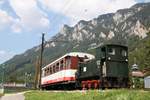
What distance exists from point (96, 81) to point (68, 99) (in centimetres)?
1021

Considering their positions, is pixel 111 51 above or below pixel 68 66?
above

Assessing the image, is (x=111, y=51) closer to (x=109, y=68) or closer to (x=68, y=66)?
(x=109, y=68)

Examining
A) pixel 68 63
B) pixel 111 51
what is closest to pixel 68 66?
pixel 68 63

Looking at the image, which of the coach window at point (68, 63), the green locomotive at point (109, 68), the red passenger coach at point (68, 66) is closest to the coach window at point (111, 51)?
the green locomotive at point (109, 68)

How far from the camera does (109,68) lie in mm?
26094

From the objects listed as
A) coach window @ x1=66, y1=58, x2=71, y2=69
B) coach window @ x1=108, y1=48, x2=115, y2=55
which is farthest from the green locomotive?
coach window @ x1=66, y1=58, x2=71, y2=69

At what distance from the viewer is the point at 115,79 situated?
86.1 ft

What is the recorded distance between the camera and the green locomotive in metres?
26.0

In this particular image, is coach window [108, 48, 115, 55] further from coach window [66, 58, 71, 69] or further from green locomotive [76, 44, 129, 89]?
coach window [66, 58, 71, 69]

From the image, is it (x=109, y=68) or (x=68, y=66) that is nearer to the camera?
(x=109, y=68)

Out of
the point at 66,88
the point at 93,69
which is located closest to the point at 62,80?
the point at 66,88

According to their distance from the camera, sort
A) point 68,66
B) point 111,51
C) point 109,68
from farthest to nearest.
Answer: point 68,66, point 111,51, point 109,68

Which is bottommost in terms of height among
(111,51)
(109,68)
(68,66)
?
(109,68)

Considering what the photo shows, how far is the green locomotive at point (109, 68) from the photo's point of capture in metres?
26.0
